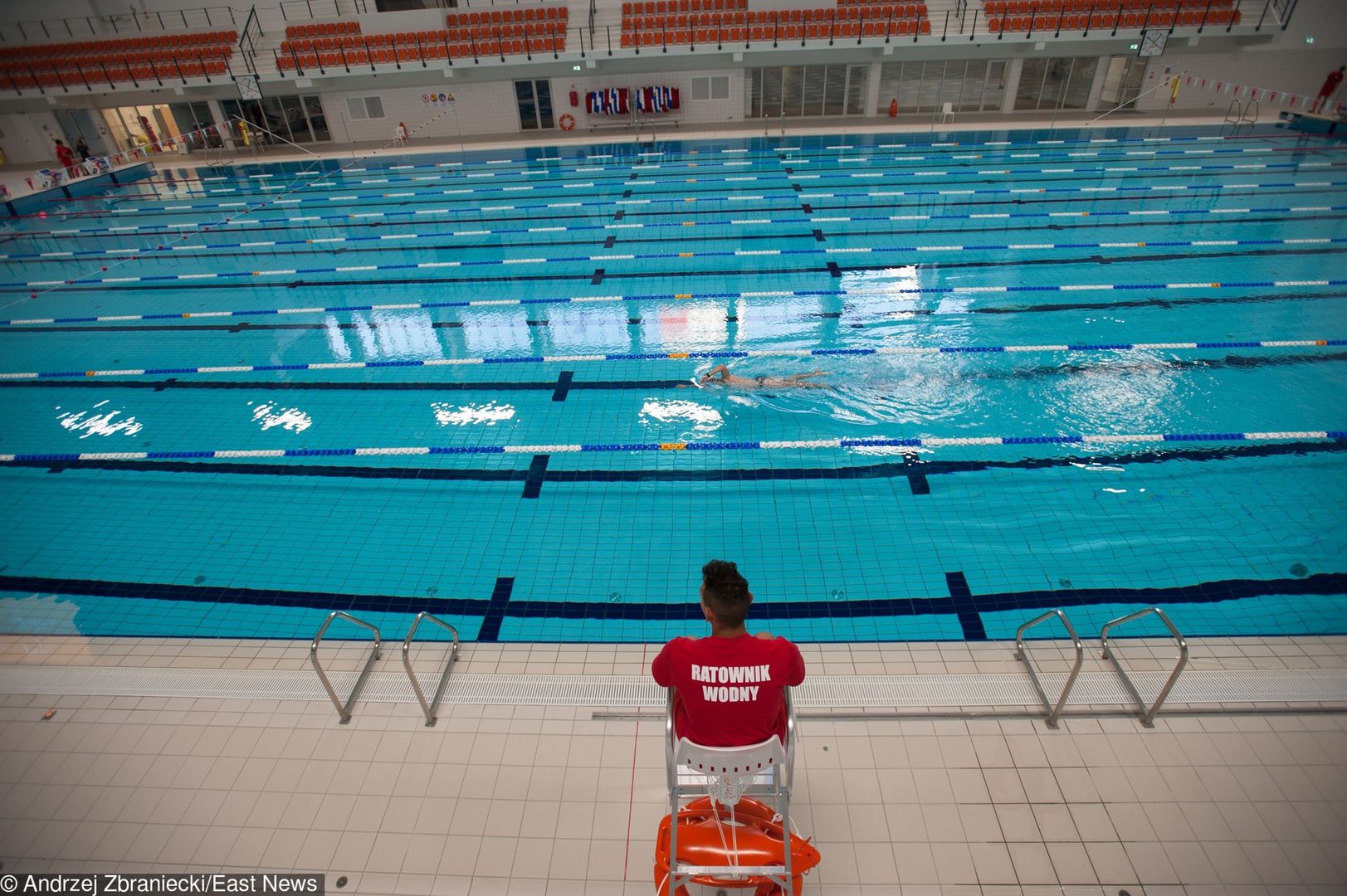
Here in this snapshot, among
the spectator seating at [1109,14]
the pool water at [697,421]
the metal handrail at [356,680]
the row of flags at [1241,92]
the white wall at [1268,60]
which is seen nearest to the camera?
the metal handrail at [356,680]

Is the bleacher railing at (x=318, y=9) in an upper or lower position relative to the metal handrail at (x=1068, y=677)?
upper

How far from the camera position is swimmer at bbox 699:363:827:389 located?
5539mm

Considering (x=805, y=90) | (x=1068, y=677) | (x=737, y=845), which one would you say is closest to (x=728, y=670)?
(x=737, y=845)

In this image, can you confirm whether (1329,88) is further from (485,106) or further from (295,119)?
(295,119)

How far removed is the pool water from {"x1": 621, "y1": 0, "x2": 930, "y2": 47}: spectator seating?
716cm

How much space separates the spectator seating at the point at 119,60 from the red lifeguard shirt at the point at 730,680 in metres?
20.1

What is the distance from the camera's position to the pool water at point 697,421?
12.3ft

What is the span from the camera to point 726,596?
1683mm

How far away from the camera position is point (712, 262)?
8258 mm

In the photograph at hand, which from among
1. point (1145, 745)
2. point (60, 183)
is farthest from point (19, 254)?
point (1145, 745)

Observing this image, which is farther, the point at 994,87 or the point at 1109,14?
Answer: the point at 994,87

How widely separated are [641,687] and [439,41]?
715 inches

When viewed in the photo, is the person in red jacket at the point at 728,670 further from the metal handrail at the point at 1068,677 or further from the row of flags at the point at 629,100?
the row of flags at the point at 629,100

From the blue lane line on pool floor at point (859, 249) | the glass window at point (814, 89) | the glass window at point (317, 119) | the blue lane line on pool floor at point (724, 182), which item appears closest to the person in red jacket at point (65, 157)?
the blue lane line on pool floor at point (724, 182)
